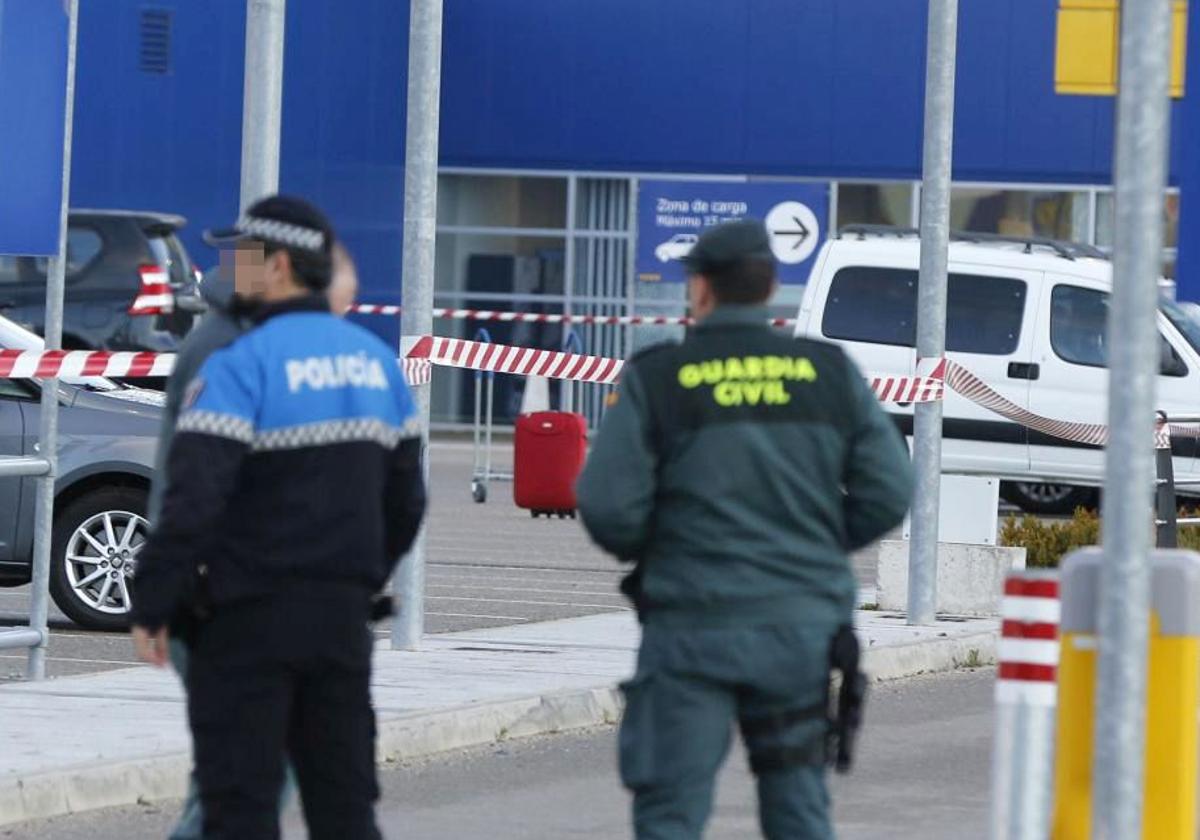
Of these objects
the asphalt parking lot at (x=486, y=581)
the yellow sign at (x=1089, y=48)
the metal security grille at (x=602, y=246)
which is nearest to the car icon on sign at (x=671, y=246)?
the metal security grille at (x=602, y=246)

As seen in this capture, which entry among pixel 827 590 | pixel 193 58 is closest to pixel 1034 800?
pixel 827 590

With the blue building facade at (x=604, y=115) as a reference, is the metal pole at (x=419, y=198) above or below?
below

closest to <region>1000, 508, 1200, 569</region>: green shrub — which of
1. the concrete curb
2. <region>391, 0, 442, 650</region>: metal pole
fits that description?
the concrete curb

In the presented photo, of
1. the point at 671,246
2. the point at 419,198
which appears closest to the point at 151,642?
the point at 419,198

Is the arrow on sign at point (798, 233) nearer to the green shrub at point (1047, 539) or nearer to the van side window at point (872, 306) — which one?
the van side window at point (872, 306)

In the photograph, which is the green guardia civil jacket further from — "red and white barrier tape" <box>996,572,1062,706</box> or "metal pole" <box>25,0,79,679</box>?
"metal pole" <box>25,0,79,679</box>

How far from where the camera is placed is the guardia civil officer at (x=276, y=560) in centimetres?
543

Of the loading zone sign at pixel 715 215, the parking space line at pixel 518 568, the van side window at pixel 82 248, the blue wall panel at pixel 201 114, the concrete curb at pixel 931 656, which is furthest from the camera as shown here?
the loading zone sign at pixel 715 215

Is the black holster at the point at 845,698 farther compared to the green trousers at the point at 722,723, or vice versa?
the black holster at the point at 845,698

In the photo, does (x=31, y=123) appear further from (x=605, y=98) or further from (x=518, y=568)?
(x=605, y=98)

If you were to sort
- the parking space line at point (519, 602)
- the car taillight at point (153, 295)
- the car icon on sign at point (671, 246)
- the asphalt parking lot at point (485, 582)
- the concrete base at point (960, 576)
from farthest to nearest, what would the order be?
the car icon on sign at point (671, 246)
the car taillight at point (153, 295)
the parking space line at point (519, 602)
the concrete base at point (960, 576)
the asphalt parking lot at point (485, 582)

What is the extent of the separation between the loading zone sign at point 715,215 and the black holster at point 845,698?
82.8 feet

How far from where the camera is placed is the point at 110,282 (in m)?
23.9

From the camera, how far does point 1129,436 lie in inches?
208
